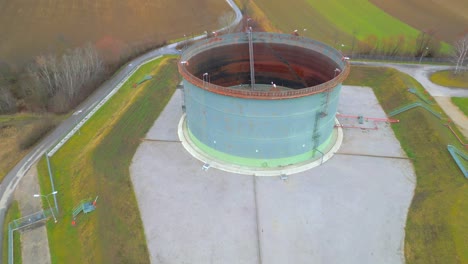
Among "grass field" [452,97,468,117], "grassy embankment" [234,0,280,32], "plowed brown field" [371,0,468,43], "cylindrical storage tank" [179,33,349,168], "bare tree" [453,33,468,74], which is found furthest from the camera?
"grassy embankment" [234,0,280,32]

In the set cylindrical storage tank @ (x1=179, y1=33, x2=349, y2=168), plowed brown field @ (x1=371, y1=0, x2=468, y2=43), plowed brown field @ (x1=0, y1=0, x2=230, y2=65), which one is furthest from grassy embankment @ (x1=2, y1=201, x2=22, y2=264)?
plowed brown field @ (x1=371, y1=0, x2=468, y2=43)

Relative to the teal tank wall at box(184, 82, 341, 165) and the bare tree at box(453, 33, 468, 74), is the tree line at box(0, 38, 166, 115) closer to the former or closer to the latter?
the teal tank wall at box(184, 82, 341, 165)

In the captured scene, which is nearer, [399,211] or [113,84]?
[399,211]

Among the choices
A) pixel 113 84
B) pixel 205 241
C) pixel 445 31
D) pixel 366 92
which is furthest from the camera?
pixel 445 31

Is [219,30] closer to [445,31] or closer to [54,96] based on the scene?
[54,96]

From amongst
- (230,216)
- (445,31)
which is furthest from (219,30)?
(230,216)

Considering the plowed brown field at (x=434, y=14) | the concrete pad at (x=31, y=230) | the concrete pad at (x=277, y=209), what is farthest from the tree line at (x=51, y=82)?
the plowed brown field at (x=434, y=14)

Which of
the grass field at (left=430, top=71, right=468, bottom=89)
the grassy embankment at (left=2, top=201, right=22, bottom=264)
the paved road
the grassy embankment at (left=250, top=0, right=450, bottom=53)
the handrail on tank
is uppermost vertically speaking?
the handrail on tank
